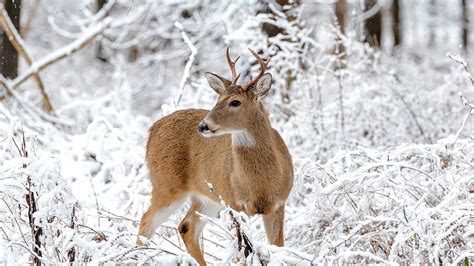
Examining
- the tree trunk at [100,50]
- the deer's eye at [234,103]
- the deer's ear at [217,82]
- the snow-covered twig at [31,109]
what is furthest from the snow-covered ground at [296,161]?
the tree trunk at [100,50]

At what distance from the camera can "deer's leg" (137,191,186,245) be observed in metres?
5.46

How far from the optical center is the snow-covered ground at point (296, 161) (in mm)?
4211

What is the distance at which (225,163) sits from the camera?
4992mm

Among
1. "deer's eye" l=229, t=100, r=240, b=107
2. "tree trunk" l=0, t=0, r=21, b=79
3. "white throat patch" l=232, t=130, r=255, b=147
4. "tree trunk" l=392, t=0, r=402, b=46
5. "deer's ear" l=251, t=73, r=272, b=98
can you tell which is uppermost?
"deer's ear" l=251, t=73, r=272, b=98

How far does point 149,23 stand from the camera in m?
13.9

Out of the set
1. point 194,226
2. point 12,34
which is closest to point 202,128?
point 194,226

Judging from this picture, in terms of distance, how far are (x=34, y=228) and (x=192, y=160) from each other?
135 centimetres

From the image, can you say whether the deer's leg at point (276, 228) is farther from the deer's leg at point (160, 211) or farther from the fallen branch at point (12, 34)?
the fallen branch at point (12, 34)

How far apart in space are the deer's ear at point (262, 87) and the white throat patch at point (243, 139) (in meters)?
0.25

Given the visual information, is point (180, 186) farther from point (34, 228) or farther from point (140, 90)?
point (140, 90)

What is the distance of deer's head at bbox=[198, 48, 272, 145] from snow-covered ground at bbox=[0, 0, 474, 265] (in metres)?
0.54

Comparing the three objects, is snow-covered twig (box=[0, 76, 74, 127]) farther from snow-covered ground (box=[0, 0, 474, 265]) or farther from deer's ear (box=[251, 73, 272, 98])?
deer's ear (box=[251, 73, 272, 98])

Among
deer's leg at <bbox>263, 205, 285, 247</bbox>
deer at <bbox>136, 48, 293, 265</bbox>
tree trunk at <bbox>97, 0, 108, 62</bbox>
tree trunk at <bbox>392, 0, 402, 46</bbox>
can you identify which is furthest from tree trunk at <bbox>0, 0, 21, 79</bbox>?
tree trunk at <bbox>392, 0, 402, 46</bbox>

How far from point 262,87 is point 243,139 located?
34 cm
